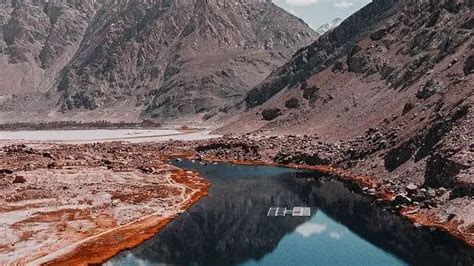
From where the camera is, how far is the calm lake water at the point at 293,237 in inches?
2822

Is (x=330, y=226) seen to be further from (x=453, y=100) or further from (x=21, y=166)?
(x=21, y=166)

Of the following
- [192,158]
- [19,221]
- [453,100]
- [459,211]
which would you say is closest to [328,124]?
[192,158]

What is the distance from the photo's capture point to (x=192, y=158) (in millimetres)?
175000

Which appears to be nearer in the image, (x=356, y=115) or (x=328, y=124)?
(x=356, y=115)

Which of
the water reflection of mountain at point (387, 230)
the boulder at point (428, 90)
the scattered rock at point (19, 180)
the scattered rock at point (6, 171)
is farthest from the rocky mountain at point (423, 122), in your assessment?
the scattered rock at point (6, 171)

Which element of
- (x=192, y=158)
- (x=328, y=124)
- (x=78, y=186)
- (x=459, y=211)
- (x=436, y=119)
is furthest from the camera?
(x=328, y=124)

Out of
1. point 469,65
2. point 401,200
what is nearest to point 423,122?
point 469,65

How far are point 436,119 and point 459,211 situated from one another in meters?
39.8

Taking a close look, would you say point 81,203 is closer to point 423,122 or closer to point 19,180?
point 19,180

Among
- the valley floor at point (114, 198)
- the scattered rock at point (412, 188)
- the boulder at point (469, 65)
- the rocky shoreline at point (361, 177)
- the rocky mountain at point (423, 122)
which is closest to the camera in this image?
the valley floor at point (114, 198)

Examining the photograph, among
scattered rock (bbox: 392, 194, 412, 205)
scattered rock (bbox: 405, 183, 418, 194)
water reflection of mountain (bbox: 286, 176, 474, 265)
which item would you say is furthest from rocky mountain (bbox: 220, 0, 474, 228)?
water reflection of mountain (bbox: 286, 176, 474, 265)

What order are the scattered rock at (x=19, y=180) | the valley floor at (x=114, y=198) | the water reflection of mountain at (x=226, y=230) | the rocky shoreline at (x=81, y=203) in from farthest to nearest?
the scattered rock at (x=19, y=180) < the valley floor at (x=114, y=198) < the water reflection of mountain at (x=226, y=230) < the rocky shoreline at (x=81, y=203)

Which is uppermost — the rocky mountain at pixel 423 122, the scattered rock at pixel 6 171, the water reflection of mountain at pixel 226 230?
the rocky mountain at pixel 423 122

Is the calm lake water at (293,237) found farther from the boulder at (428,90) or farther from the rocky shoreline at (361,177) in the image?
the boulder at (428,90)
